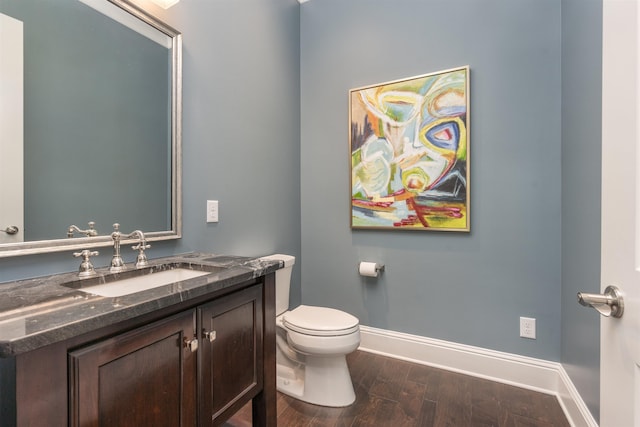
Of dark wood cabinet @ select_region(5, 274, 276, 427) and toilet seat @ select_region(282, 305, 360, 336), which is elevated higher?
dark wood cabinet @ select_region(5, 274, 276, 427)

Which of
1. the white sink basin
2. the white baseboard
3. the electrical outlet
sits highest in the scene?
the white sink basin

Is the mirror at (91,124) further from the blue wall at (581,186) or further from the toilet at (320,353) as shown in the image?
the blue wall at (581,186)

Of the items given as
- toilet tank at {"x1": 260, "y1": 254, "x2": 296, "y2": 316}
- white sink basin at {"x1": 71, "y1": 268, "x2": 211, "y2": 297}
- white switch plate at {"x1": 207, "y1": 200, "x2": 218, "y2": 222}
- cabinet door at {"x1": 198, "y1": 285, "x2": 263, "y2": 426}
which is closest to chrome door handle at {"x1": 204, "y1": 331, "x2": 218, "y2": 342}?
cabinet door at {"x1": 198, "y1": 285, "x2": 263, "y2": 426}

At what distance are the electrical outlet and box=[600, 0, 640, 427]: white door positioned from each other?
1371 mm

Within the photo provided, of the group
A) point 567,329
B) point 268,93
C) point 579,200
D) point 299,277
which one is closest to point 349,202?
point 299,277

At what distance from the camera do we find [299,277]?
8.16 feet

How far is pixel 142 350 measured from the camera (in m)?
0.83

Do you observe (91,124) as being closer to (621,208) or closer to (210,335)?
(210,335)

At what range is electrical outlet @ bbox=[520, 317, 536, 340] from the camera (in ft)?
5.98

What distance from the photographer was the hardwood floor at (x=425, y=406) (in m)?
1.54

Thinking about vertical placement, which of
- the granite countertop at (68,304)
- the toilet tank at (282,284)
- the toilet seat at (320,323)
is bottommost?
the toilet seat at (320,323)

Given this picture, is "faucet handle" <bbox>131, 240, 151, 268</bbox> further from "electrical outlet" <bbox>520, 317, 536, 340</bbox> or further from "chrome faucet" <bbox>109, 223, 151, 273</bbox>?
"electrical outlet" <bbox>520, 317, 536, 340</bbox>

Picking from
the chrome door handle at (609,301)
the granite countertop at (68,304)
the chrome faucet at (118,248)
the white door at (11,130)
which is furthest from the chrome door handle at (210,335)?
the chrome door handle at (609,301)

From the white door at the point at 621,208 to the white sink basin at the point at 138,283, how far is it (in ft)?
4.10
